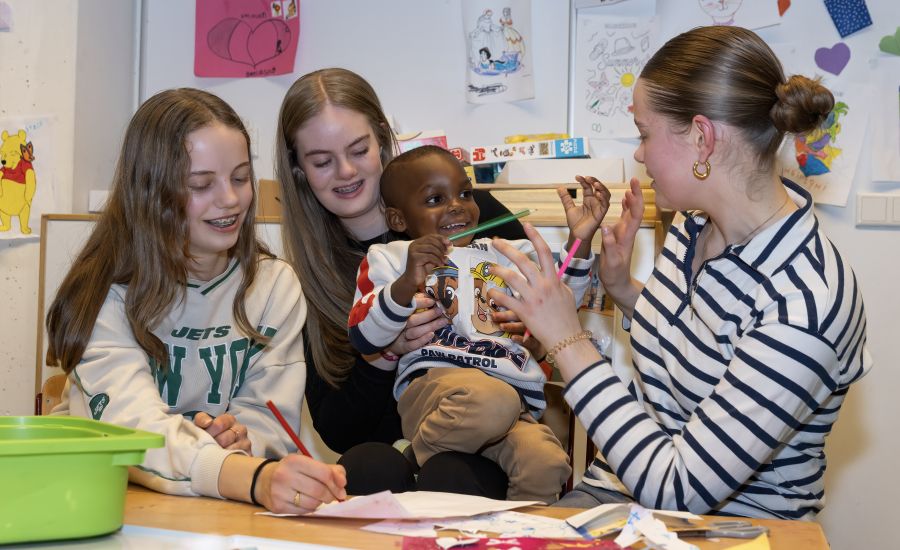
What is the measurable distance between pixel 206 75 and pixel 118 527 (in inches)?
88.6

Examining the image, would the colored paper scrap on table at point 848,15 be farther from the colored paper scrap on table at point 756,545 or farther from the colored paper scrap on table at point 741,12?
the colored paper scrap on table at point 756,545

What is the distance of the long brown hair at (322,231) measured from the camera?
1.72 metres

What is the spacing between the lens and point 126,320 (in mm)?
1367

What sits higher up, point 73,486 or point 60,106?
point 60,106

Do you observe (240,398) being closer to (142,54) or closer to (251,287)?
(251,287)

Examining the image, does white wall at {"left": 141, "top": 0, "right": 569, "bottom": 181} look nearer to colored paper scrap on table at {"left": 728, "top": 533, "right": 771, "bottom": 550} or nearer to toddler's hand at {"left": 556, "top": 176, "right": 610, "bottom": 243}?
toddler's hand at {"left": 556, "top": 176, "right": 610, "bottom": 243}

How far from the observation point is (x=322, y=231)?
1.84 meters

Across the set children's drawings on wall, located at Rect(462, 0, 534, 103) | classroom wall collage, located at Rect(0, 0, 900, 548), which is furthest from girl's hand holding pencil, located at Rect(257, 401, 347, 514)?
children's drawings on wall, located at Rect(462, 0, 534, 103)

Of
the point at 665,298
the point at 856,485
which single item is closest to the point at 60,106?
the point at 665,298

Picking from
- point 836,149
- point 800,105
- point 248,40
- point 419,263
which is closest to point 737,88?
point 800,105

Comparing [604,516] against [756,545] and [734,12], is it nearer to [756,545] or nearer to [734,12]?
[756,545]

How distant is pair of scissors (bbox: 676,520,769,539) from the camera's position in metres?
0.92

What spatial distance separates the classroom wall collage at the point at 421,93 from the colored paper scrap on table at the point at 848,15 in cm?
2

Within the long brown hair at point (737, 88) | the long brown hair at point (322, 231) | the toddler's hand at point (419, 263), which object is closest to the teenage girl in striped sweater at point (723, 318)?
the long brown hair at point (737, 88)
